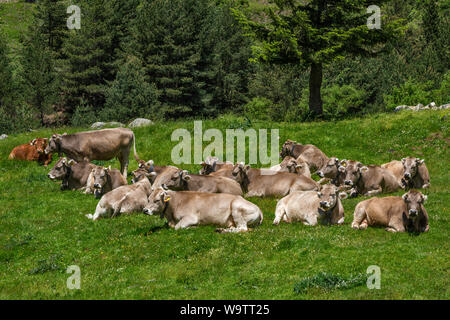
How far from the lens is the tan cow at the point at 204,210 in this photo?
15.8 metres

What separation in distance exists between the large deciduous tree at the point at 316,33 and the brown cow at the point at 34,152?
16320 millimetres

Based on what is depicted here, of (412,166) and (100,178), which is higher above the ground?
(412,166)

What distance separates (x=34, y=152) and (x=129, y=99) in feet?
119

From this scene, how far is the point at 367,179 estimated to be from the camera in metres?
21.7

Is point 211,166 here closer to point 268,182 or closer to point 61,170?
point 268,182

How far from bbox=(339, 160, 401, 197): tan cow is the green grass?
4.34 feet

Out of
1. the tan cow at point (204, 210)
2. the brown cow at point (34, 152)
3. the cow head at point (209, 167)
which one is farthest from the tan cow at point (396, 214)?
the brown cow at point (34, 152)

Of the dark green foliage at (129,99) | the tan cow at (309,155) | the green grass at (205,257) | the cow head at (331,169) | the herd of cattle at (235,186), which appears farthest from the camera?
the dark green foliage at (129,99)

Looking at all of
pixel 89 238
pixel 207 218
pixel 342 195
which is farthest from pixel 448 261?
pixel 89 238

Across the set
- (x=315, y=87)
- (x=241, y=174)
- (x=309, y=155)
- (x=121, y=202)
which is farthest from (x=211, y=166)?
(x=315, y=87)

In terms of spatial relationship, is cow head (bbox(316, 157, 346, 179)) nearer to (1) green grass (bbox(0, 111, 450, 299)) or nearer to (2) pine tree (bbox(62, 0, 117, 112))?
(1) green grass (bbox(0, 111, 450, 299))

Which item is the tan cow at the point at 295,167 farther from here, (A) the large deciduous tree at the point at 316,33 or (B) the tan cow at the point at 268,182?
(A) the large deciduous tree at the point at 316,33

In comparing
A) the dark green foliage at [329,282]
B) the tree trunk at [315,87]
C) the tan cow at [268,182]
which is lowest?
the dark green foliage at [329,282]

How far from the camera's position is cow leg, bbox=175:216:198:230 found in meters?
15.9
